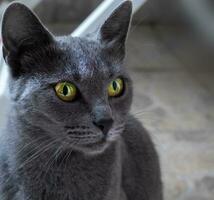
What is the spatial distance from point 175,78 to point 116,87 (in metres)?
1.43

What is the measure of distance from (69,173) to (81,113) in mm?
172

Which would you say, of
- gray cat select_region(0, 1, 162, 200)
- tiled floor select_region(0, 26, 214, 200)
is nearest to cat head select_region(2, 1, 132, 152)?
gray cat select_region(0, 1, 162, 200)

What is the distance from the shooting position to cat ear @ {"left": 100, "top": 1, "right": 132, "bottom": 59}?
1185mm

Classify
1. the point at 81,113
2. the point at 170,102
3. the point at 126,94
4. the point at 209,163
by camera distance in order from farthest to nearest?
the point at 170,102, the point at 209,163, the point at 126,94, the point at 81,113

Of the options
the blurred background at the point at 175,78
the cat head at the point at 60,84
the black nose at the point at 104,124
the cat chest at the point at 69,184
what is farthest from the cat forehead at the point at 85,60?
the blurred background at the point at 175,78

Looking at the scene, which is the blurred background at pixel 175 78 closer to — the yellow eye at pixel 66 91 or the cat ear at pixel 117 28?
the cat ear at pixel 117 28

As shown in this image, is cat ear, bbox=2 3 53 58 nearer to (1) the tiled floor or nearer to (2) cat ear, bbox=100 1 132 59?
(2) cat ear, bbox=100 1 132 59

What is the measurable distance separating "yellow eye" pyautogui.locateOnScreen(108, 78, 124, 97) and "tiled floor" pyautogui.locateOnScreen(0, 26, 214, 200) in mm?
483

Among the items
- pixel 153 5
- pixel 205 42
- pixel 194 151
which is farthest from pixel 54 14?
pixel 194 151

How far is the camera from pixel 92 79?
1067mm

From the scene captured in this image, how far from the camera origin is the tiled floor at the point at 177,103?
1898 mm

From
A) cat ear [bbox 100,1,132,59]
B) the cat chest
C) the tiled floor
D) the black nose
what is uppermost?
cat ear [bbox 100,1,132,59]

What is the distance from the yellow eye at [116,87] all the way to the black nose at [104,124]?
9 cm

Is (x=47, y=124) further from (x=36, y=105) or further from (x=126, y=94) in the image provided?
(x=126, y=94)
